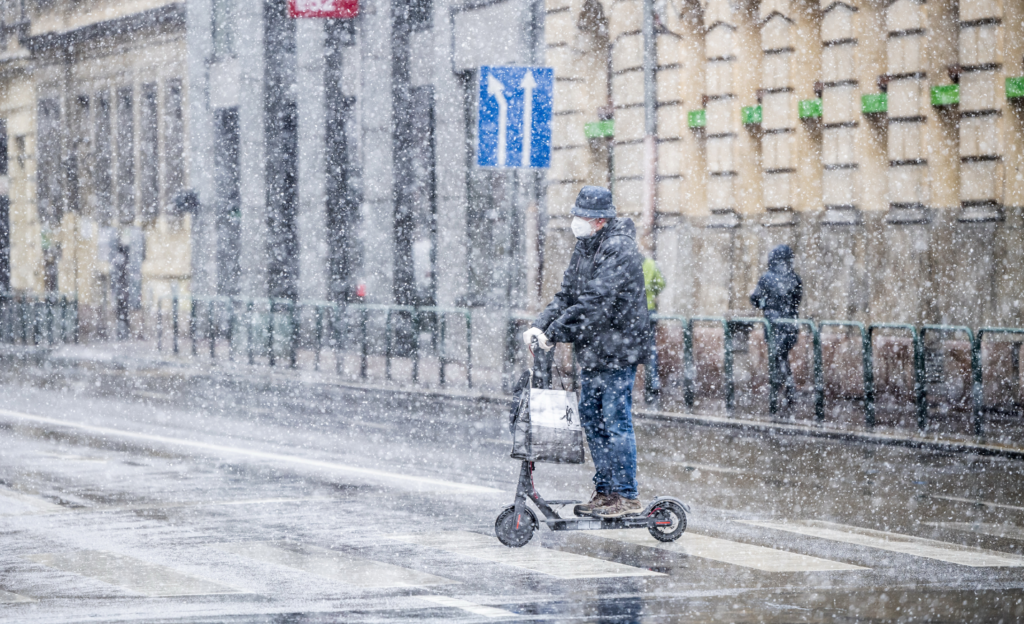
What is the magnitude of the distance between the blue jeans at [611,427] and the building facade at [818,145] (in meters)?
10.4

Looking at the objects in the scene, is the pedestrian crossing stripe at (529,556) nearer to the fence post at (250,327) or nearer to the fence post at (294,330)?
the fence post at (294,330)

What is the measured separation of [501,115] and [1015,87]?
599 centimetres

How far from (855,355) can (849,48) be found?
5.96 m

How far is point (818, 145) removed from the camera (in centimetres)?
2005

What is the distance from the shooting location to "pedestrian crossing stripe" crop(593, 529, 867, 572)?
722 cm

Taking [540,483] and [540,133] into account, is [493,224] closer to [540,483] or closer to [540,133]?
[540,133]

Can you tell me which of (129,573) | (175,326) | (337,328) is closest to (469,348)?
(337,328)

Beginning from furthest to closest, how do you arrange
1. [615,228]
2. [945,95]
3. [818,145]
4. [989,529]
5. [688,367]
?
[818,145], [945,95], [688,367], [989,529], [615,228]

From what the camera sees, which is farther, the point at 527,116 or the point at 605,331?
the point at 527,116

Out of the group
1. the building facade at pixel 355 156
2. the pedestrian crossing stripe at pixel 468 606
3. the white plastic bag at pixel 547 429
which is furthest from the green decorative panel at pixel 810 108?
the pedestrian crossing stripe at pixel 468 606

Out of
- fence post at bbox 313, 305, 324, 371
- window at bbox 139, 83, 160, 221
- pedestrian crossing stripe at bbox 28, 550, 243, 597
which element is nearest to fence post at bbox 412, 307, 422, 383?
fence post at bbox 313, 305, 324, 371

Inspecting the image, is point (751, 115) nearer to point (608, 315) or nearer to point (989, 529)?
point (989, 529)

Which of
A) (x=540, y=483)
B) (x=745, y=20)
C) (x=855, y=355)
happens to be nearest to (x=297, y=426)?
(x=540, y=483)

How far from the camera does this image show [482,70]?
16562mm
